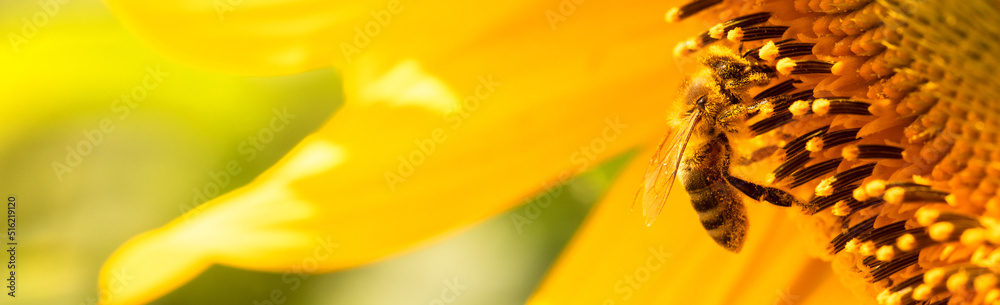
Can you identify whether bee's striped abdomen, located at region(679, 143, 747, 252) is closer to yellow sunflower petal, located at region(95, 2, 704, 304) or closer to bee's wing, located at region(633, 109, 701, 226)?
bee's wing, located at region(633, 109, 701, 226)

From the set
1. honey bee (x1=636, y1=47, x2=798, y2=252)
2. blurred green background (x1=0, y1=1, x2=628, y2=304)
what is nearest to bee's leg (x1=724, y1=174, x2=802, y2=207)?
honey bee (x1=636, y1=47, x2=798, y2=252)

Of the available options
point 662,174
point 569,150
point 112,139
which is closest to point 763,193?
point 662,174

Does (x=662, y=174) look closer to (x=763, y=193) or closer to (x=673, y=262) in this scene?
(x=763, y=193)

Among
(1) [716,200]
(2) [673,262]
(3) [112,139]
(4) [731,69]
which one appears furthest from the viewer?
(2) [673,262]

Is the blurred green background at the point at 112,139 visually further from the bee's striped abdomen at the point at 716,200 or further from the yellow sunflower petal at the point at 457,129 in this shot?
the bee's striped abdomen at the point at 716,200

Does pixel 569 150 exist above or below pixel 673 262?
above

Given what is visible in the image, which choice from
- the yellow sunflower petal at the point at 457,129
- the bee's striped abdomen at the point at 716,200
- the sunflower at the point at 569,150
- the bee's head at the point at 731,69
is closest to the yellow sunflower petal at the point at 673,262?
the sunflower at the point at 569,150
